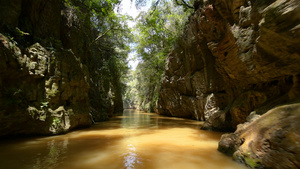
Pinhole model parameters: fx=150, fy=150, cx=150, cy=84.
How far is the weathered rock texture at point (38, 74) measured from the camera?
5395 millimetres

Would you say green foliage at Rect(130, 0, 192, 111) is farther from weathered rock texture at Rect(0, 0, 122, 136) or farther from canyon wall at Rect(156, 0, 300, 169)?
weathered rock texture at Rect(0, 0, 122, 136)

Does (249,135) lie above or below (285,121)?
below

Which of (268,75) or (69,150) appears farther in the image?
(268,75)

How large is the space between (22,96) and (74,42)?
498 cm

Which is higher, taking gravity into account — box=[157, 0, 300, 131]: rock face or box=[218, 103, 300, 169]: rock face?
box=[157, 0, 300, 131]: rock face

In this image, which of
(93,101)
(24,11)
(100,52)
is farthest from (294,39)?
(100,52)

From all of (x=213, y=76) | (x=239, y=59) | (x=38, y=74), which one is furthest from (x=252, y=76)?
(x=38, y=74)

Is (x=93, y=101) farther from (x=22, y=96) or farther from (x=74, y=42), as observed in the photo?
(x=22, y=96)

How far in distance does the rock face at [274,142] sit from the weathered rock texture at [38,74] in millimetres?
6911

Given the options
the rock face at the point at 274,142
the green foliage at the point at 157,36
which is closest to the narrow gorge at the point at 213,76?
the rock face at the point at 274,142

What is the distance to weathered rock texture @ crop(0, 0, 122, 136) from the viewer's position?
212 inches

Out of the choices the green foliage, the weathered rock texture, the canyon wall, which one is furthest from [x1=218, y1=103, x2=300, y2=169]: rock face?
the green foliage

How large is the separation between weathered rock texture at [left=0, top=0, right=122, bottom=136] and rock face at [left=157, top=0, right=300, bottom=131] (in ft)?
23.9

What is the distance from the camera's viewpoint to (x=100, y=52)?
52.7ft
